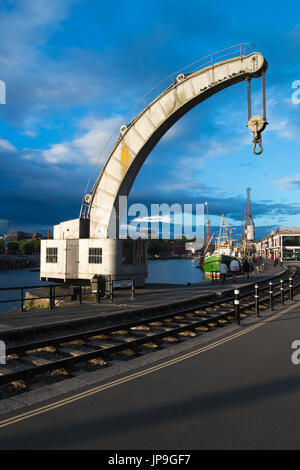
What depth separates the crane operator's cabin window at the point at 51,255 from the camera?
2475 cm

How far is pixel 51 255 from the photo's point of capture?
25031 millimetres

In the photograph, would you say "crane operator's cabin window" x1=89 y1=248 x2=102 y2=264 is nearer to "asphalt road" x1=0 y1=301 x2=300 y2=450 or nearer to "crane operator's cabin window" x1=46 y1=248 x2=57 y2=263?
"crane operator's cabin window" x1=46 y1=248 x2=57 y2=263

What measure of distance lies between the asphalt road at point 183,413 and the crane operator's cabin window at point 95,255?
15232 mm

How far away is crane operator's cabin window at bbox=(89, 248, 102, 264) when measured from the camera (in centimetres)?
2227

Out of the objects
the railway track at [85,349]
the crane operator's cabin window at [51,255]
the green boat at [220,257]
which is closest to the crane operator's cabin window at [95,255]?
the crane operator's cabin window at [51,255]

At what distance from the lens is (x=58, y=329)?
1095cm

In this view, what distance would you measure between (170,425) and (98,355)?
143 inches

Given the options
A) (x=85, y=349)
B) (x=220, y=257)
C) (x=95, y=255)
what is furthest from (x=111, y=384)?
(x=220, y=257)

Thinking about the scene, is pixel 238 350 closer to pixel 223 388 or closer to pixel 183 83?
pixel 223 388

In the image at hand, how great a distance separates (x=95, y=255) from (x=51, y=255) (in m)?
4.44

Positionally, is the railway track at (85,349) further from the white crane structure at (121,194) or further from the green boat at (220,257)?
the green boat at (220,257)

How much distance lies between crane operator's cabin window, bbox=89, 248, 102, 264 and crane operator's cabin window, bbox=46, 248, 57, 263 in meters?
3.49

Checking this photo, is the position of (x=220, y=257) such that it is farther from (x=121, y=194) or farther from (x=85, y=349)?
(x=85, y=349)

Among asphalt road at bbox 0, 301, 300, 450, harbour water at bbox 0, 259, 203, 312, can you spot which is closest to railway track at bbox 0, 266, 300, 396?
asphalt road at bbox 0, 301, 300, 450
